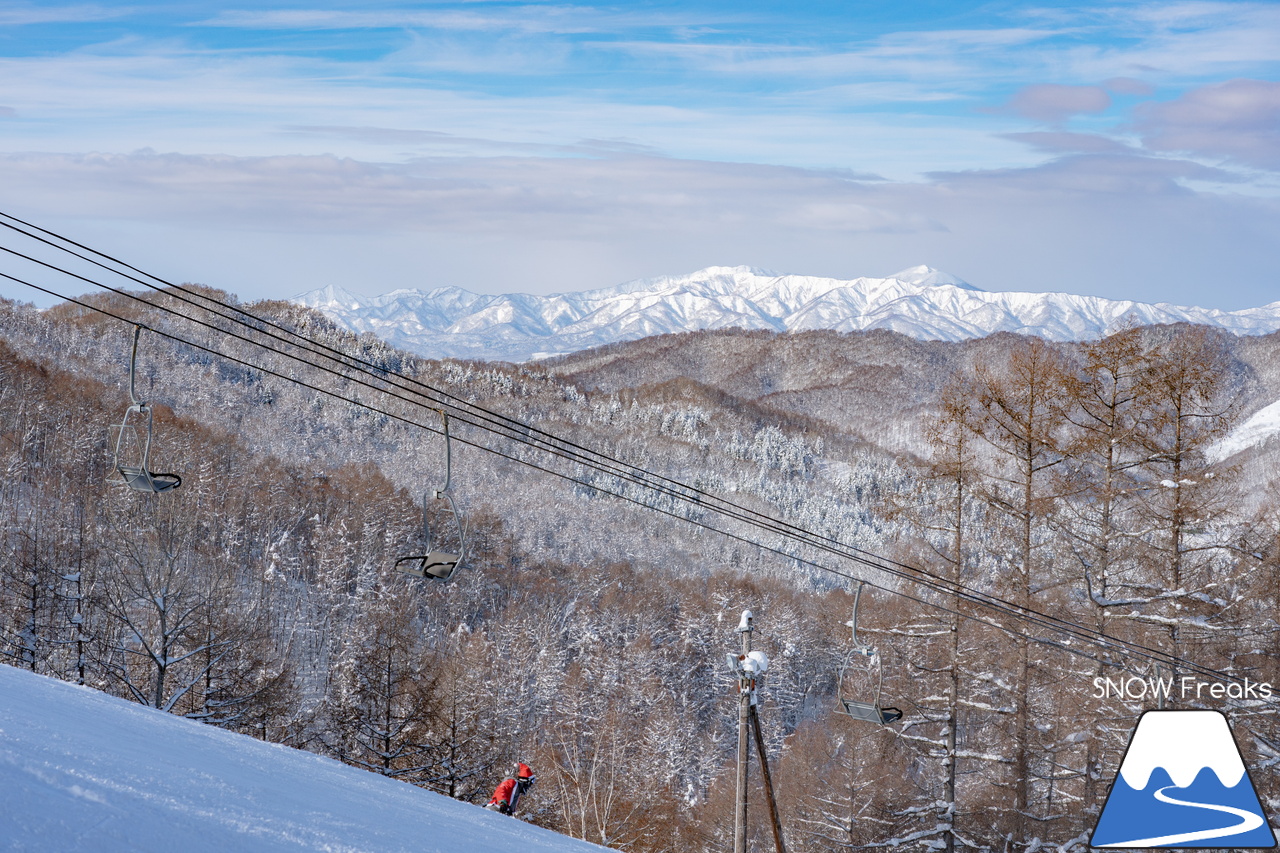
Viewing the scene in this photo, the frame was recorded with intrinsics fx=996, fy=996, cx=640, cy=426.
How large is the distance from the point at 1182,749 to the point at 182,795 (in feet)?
44.2

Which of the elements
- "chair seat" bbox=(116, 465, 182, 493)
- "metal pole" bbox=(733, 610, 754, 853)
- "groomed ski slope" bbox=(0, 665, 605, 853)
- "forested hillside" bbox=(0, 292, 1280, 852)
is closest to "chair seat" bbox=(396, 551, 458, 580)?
"groomed ski slope" bbox=(0, 665, 605, 853)

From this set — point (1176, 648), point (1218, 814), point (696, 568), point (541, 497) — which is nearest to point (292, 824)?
point (1218, 814)

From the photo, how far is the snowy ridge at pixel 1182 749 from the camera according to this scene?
13.3 meters

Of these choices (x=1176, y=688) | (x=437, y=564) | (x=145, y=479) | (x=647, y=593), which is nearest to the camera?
(x=145, y=479)

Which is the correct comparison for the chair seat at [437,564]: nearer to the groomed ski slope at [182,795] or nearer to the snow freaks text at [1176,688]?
the groomed ski slope at [182,795]

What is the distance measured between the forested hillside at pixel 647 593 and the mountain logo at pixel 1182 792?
568mm

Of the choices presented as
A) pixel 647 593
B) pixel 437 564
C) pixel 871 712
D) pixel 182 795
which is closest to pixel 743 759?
pixel 871 712

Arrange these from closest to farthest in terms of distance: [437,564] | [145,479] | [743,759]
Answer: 1. [145,479]
2. [437,564]
3. [743,759]

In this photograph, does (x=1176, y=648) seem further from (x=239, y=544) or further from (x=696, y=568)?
(x=696, y=568)

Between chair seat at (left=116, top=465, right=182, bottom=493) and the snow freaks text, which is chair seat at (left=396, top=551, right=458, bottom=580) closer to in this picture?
chair seat at (left=116, top=465, right=182, bottom=493)

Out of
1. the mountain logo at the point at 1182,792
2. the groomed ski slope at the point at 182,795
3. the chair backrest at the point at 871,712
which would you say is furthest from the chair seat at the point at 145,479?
the mountain logo at the point at 1182,792

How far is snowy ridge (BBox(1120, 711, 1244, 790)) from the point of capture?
13344mm

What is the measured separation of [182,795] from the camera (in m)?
4.36

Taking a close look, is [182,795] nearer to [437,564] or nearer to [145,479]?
[437,564]
